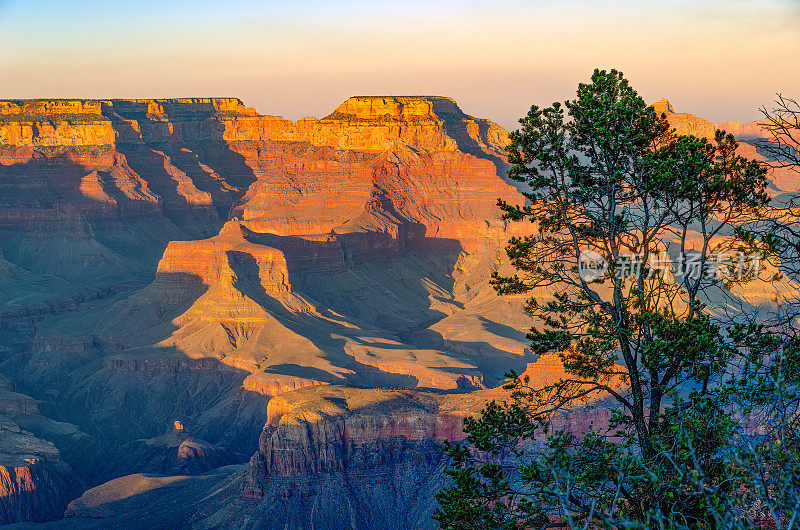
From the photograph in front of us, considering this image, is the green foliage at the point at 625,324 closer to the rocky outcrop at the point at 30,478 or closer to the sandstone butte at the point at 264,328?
the sandstone butte at the point at 264,328

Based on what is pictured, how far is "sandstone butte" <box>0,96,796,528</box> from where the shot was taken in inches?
2386

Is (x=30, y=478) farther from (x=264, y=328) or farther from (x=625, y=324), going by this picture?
(x=625, y=324)

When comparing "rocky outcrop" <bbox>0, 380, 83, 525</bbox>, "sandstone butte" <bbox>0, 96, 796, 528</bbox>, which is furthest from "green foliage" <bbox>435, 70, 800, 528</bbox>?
"rocky outcrop" <bbox>0, 380, 83, 525</bbox>

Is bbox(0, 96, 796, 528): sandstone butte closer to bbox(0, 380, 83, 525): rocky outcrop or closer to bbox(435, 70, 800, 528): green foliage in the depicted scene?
bbox(0, 380, 83, 525): rocky outcrop

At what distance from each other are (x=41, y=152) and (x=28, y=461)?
422 feet

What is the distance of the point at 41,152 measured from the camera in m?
193

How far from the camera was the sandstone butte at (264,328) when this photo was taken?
2386 inches

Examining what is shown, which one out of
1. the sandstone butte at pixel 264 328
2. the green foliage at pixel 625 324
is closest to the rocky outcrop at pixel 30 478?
the sandstone butte at pixel 264 328

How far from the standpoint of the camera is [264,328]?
112 metres

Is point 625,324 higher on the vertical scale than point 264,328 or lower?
higher

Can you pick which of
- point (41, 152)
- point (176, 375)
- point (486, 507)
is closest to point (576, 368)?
point (486, 507)

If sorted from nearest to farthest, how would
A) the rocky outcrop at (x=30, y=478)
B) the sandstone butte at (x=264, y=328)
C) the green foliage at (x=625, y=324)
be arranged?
the green foliage at (x=625, y=324) → the sandstone butte at (x=264, y=328) → the rocky outcrop at (x=30, y=478)

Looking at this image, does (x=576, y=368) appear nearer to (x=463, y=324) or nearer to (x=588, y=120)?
(x=588, y=120)

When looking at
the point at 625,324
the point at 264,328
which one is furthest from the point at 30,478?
the point at 625,324
